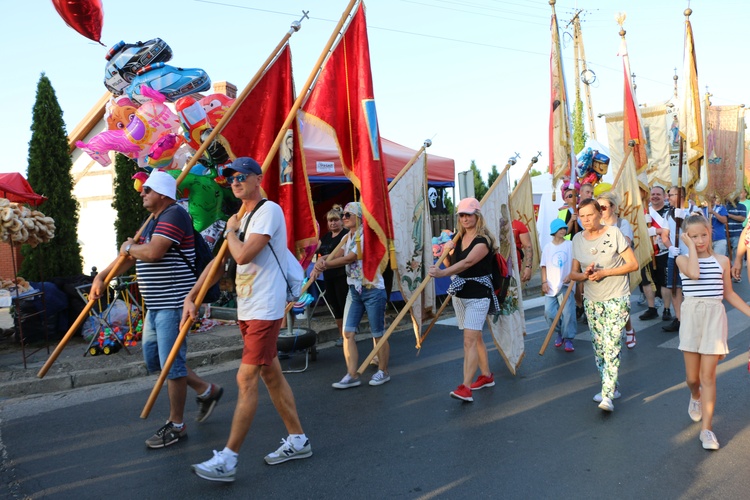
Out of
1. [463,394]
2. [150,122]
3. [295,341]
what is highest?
[150,122]

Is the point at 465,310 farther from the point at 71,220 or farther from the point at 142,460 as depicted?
the point at 71,220

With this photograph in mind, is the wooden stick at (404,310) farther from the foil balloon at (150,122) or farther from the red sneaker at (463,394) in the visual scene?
the foil balloon at (150,122)

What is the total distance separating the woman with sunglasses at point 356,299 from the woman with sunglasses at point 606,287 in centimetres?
195

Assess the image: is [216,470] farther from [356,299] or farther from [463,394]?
[356,299]

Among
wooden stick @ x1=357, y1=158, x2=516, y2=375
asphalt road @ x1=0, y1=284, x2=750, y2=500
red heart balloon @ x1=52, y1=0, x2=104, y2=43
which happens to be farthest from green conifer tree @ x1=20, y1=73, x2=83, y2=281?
wooden stick @ x1=357, y1=158, x2=516, y2=375

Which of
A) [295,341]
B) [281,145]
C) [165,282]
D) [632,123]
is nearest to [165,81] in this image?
[281,145]

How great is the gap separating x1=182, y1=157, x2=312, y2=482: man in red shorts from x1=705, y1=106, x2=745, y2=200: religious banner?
14.6 metres

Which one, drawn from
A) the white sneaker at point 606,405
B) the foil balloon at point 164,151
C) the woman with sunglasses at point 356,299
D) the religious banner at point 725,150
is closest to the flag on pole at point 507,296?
the woman with sunglasses at point 356,299

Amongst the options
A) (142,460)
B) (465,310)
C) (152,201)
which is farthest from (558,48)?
(142,460)

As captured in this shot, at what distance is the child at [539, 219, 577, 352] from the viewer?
741 centimetres

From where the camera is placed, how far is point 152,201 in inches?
176

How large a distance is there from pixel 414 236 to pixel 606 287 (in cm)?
236

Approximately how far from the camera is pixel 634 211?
328 inches

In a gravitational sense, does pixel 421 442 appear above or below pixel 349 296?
below
